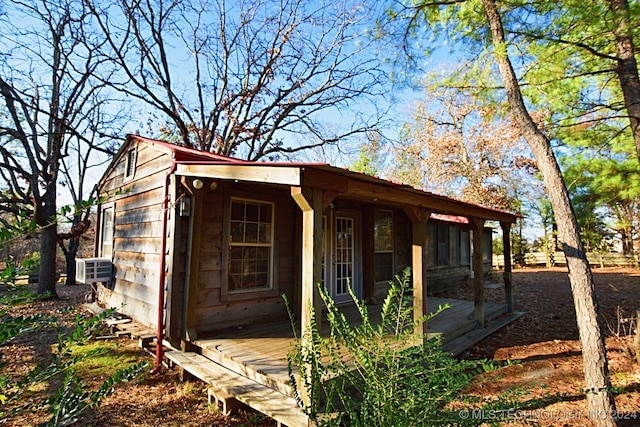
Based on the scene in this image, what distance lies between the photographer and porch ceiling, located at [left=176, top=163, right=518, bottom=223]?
308 cm

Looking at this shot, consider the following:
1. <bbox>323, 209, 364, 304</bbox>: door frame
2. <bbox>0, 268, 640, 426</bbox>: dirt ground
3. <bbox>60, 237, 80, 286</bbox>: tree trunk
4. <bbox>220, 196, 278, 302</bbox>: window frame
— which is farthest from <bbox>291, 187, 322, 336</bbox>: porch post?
<bbox>60, 237, 80, 286</bbox>: tree trunk

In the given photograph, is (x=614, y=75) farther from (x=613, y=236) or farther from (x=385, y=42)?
(x=613, y=236)

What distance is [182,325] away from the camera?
4.56 meters

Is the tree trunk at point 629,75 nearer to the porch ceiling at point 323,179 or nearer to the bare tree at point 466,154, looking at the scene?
the porch ceiling at point 323,179

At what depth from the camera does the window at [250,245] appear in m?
5.10

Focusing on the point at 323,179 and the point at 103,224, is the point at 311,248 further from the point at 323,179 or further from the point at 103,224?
the point at 103,224

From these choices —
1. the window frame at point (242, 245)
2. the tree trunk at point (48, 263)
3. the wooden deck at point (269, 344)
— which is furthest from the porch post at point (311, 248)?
the tree trunk at point (48, 263)

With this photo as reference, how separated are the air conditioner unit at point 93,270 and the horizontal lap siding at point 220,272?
336 cm

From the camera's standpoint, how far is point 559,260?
1831cm

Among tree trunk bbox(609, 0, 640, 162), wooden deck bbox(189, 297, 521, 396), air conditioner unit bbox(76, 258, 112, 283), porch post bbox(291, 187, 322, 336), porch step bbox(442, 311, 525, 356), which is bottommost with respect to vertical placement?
porch step bbox(442, 311, 525, 356)

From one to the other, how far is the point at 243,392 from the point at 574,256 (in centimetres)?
400

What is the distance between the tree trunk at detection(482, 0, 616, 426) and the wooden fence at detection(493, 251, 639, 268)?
1513 centimetres

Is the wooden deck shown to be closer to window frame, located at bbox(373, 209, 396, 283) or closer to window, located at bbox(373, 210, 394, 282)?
window frame, located at bbox(373, 209, 396, 283)

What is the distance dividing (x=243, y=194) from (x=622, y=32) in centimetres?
544
